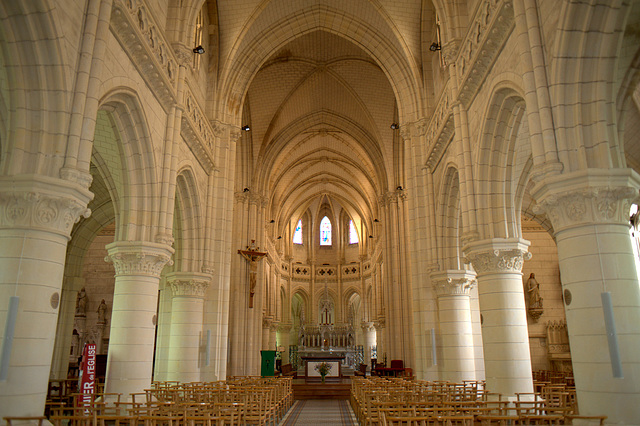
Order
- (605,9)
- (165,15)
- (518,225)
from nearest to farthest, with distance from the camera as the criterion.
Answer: (605,9) → (518,225) → (165,15)

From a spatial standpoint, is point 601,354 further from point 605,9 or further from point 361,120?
point 361,120

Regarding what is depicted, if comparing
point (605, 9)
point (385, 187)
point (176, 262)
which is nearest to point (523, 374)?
point (605, 9)

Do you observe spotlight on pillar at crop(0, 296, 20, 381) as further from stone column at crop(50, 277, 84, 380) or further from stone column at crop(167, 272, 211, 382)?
stone column at crop(50, 277, 84, 380)

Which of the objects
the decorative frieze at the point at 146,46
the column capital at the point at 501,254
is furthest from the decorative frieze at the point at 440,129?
the decorative frieze at the point at 146,46

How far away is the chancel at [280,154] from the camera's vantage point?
671cm

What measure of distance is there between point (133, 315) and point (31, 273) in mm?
4122

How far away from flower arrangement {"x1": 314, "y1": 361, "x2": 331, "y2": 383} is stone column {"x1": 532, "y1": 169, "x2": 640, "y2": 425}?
57.1 feet

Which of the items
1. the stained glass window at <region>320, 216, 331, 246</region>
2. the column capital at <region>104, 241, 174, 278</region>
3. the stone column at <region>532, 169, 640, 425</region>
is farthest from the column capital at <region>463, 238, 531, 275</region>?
the stained glass window at <region>320, 216, 331, 246</region>

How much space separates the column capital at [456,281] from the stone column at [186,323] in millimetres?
7319

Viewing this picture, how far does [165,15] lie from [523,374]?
12350 millimetres

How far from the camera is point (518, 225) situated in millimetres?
10758

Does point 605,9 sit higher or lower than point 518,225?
higher

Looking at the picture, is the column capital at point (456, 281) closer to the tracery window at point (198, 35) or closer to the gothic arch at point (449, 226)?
the gothic arch at point (449, 226)

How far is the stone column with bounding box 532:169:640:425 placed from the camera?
607cm
